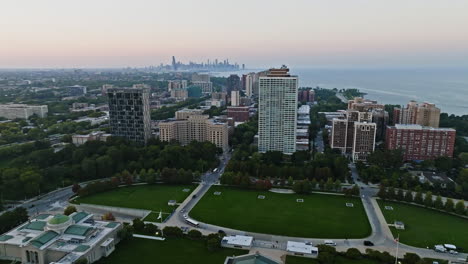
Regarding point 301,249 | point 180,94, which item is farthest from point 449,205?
point 180,94

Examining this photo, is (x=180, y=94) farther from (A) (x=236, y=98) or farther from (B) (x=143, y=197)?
(B) (x=143, y=197)

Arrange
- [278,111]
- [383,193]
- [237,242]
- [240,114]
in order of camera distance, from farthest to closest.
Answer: [240,114]
[278,111]
[383,193]
[237,242]

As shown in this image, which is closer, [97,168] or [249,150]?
[97,168]

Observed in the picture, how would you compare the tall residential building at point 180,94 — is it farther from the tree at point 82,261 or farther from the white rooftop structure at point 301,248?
the tree at point 82,261

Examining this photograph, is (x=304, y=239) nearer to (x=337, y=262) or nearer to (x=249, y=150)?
(x=337, y=262)

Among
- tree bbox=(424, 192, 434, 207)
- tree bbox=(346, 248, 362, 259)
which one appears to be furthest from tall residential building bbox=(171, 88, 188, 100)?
tree bbox=(346, 248, 362, 259)

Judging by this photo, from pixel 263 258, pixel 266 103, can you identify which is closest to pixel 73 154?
pixel 266 103

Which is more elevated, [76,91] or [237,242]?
[76,91]
